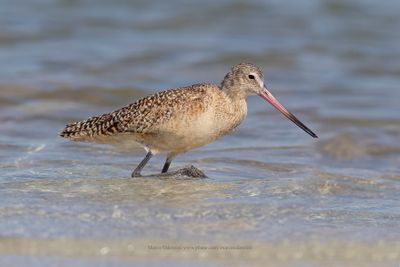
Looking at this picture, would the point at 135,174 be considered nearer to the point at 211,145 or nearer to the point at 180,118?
the point at 180,118

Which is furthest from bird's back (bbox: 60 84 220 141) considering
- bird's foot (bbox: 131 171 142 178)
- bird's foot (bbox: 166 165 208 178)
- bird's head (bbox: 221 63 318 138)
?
bird's foot (bbox: 166 165 208 178)

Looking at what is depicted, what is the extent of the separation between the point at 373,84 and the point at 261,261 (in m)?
8.09

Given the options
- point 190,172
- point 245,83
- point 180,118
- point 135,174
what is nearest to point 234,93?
point 245,83

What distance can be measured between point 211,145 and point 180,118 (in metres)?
2.28

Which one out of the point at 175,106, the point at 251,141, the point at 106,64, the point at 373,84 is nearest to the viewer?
the point at 175,106

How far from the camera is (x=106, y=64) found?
575 inches

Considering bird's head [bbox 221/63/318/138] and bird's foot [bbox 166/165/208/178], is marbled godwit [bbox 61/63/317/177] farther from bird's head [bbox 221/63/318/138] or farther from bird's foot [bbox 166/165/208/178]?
bird's foot [bbox 166/165/208/178]

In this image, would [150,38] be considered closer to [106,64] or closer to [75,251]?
[106,64]

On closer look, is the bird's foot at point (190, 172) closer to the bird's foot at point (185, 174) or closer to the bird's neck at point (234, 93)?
the bird's foot at point (185, 174)

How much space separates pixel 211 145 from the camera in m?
10.5

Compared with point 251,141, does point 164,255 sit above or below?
below

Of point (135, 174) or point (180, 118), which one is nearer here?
point (180, 118)

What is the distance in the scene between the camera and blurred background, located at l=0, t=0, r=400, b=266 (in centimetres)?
638

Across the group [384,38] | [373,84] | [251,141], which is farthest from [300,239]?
[384,38]
